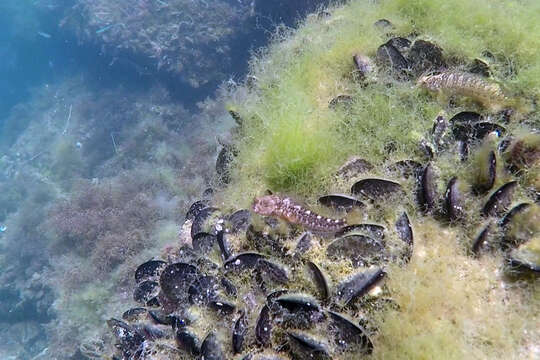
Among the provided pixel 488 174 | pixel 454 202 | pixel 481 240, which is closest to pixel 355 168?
pixel 454 202

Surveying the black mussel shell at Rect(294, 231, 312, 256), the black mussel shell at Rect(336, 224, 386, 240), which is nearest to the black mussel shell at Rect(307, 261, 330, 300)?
the black mussel shell at Rect(294, 231, 312, 256)

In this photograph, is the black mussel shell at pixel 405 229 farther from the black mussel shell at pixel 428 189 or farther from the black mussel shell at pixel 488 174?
the black mussel shell at pixel 488 174

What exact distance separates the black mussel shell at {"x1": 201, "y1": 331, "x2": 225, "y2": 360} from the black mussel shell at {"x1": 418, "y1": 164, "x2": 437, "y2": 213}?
1.79 metres

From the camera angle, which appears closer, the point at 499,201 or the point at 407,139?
the point at 499,201

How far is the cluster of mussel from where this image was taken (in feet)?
7.35

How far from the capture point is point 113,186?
40.3ft

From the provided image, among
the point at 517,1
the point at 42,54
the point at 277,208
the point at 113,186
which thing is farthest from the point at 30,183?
the point at 517,1

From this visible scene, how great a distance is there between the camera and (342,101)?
12.6 feet

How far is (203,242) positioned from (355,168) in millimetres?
1526

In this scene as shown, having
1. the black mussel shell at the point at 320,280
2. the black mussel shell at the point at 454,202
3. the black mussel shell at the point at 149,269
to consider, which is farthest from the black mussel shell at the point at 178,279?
the black mussel shell at the point at 454,202

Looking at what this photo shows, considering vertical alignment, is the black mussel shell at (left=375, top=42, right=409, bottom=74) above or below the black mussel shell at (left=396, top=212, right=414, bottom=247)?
above

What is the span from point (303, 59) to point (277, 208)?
283 cm

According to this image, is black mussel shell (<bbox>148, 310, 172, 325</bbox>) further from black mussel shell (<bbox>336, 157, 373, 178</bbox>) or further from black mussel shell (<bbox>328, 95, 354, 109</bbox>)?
black mussel shell (<bbox>328, 95, 354, 109</bbox>)

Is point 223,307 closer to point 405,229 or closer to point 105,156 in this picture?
point 405,229
